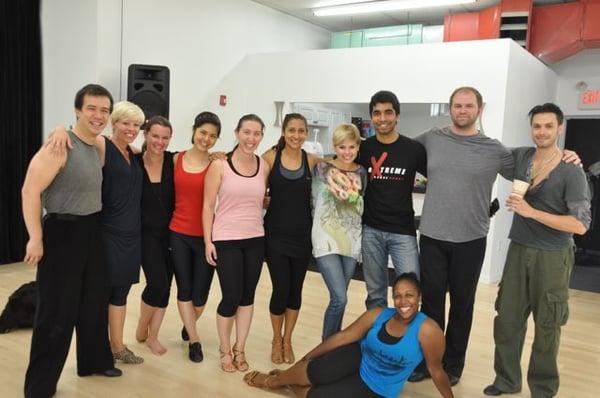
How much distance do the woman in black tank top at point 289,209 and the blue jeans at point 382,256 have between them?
35cm

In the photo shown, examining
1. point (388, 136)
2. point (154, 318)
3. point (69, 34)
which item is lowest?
point (154, 318)

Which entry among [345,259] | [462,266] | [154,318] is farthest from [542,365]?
[154,318]

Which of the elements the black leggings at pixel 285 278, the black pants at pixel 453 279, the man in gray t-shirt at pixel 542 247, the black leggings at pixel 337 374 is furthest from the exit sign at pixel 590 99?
the black leggings at pixel 337 374

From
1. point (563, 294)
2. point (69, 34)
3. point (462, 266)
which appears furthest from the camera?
point (69, 34)

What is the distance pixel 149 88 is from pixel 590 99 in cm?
564

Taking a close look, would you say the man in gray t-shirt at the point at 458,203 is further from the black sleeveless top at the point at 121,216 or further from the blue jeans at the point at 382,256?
the black sleeveless top at the point at 121,216

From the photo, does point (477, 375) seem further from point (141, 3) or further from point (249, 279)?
point (141, 3)

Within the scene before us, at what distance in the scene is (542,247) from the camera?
2.67 m

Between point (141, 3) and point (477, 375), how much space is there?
4.95 meters

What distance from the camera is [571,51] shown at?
6422 millimetres

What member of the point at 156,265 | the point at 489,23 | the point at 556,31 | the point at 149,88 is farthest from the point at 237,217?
the point at 556,31

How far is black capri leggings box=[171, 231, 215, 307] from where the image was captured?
3065mm

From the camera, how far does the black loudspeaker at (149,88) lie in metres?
5.23

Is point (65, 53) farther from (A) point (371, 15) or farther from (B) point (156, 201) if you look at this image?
(A) point (371, 15)
